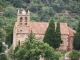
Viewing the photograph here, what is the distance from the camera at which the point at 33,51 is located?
89.5m

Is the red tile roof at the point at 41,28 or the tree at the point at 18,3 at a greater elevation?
the red tile roof at the point at 41,28

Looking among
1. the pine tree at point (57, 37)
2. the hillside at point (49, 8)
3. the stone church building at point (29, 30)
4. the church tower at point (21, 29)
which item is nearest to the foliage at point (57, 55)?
the pine tree at point (57, 37)

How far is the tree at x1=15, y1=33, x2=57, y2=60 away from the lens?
294 feet

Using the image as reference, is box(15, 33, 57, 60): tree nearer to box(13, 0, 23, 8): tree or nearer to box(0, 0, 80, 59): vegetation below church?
box(0, 0, 80, 59): vegetation below church

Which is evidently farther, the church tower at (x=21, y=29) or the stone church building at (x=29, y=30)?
the stone church building at (x=29, y=30)

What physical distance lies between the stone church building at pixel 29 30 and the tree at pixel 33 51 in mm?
6515

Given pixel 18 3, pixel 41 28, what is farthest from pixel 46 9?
Answer: pixel 41 28

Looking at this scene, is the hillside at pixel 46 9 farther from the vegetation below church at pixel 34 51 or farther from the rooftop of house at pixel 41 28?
the vegetation below church at pixel 34 51

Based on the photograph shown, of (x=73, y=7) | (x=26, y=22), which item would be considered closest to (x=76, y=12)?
(x=73, y=7)

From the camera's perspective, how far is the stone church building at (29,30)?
98.4 m

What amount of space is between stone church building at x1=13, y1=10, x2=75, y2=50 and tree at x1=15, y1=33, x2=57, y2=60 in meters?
6.52

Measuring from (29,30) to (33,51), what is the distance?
367 inches

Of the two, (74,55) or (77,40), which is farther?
(77,40)

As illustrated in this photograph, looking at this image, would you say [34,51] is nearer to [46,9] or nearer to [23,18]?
[23,18]
